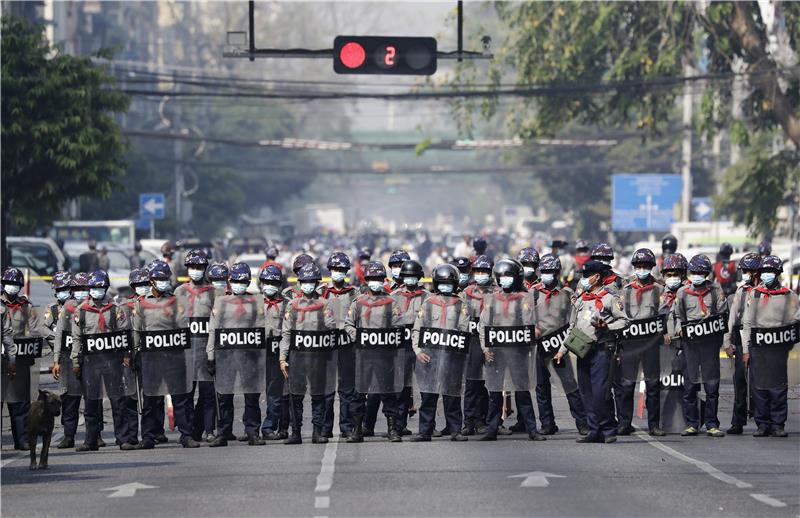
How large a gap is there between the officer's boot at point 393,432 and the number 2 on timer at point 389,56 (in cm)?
946

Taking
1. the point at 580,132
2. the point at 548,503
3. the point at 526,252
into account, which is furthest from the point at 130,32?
the point at 548,503

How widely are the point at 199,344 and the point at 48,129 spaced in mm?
18851

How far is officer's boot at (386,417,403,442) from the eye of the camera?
725 inches

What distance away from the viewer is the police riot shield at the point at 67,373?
60.2ft

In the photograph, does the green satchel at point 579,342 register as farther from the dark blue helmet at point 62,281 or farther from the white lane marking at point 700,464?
the dark blue helmet at point 62,281

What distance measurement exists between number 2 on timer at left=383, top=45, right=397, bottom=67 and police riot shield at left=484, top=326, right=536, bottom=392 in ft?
29.8

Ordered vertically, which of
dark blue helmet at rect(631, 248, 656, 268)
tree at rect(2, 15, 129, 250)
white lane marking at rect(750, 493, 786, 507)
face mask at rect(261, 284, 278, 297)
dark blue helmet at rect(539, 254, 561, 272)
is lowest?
white lane marking at rect(750, 493, 786, 507)

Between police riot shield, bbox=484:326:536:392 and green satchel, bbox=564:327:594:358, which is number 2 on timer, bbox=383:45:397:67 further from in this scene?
green satchel, bbox=564:327:594:358

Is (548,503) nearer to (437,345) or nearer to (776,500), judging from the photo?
(776,500)

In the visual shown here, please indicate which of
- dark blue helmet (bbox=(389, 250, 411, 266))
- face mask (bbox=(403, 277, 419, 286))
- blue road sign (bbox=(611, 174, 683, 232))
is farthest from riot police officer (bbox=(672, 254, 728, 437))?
blue road sign (bbox=(611, 174, 683, 232))

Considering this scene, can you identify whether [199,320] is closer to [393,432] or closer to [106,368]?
[106,368]

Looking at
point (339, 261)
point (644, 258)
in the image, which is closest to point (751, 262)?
point (644, 258)

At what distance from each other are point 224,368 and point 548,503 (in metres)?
5.68

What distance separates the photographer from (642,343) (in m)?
18.8
